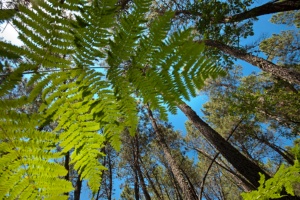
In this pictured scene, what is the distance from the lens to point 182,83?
1.25m

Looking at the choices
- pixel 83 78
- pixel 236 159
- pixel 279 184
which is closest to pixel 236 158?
pixel 236 159

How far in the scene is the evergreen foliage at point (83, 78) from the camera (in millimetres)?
1096

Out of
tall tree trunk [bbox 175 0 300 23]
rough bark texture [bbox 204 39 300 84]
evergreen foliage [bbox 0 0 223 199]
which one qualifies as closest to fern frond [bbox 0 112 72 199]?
evergreen foliage [bbox 0 0 223 199]

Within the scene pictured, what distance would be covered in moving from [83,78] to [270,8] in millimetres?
7559

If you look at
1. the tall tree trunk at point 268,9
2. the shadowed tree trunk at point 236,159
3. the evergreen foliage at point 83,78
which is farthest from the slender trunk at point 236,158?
the evergreen foliage at point 83,78

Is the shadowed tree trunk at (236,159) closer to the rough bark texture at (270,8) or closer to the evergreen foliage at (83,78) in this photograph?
the rough bark texture at (270,8)

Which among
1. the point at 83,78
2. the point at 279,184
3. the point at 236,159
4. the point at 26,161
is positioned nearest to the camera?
the point at 26,161

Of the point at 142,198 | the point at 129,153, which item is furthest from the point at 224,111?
the point at 142,198

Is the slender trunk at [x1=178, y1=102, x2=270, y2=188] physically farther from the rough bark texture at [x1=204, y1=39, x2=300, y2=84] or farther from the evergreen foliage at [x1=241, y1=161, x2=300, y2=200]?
the evergreen foliage at [x1=241, y1=161, x2=300, y2=200]

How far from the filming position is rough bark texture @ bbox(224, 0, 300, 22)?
21.4 ft

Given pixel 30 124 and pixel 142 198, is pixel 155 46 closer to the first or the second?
pixel 30 124

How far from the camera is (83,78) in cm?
128

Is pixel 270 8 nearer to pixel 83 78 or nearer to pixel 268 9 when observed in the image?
pixel 268 9

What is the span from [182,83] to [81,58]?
2.05 ft
